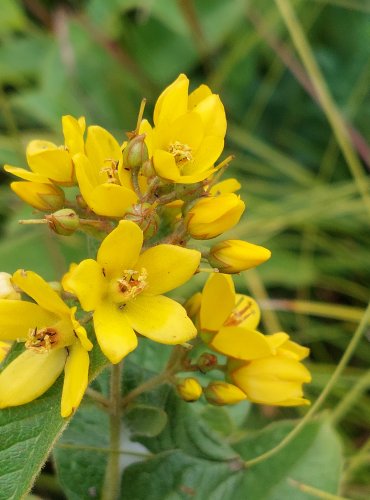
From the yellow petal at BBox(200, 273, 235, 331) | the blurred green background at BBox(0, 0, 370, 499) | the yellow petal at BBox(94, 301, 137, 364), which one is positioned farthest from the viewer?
the blurred green background at BBox(0, 0, 370, 499)

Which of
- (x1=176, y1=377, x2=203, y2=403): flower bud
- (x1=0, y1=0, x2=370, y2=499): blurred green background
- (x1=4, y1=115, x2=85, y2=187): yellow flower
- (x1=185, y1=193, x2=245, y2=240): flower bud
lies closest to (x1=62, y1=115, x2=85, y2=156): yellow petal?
(x1=4, y1=115, x2=85, y2=187): yellow flower

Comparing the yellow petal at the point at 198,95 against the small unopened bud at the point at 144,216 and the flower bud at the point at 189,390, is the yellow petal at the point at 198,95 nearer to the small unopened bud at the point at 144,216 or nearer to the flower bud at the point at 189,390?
the small unopened bud at the point at 144,216

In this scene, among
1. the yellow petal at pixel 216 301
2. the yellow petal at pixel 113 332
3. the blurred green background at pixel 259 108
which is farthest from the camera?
the blurred green background at pixel 259 108

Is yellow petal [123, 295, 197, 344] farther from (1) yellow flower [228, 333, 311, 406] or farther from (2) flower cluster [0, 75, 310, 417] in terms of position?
(1) yellow flower [228, 333, 311, 406]

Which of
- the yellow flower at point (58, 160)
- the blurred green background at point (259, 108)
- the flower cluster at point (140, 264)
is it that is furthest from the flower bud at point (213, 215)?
the blurred green background at point (259, 108)

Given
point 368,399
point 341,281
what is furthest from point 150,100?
point 368,399

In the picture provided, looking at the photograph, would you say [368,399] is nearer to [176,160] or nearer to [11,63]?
[176,160]
